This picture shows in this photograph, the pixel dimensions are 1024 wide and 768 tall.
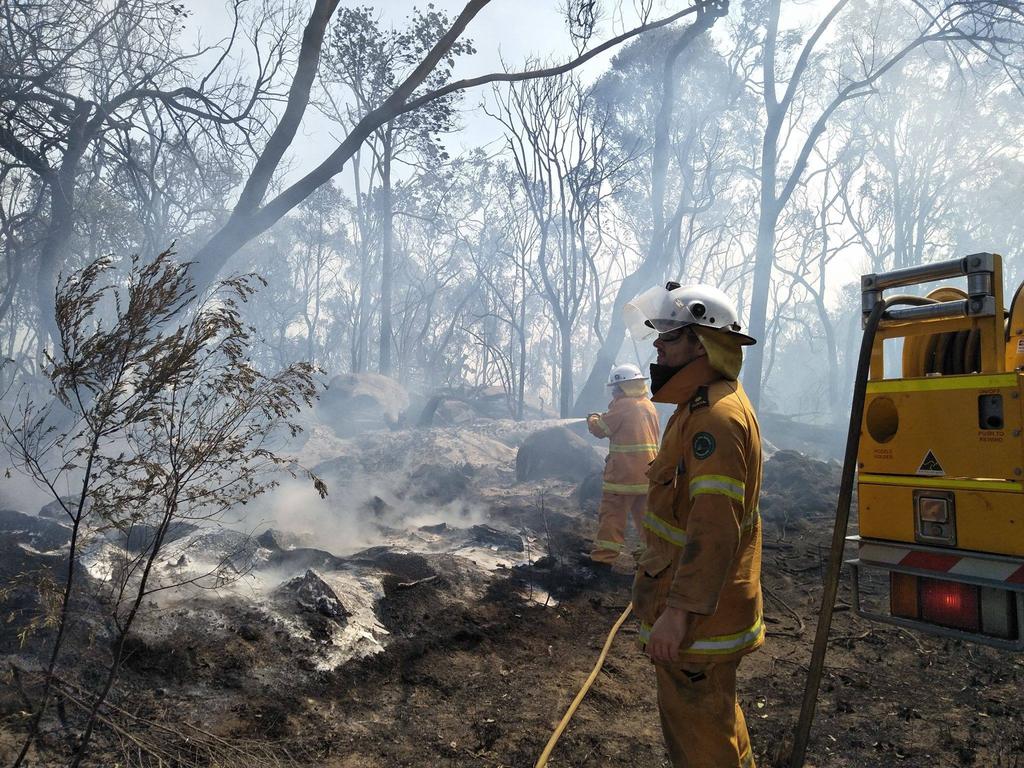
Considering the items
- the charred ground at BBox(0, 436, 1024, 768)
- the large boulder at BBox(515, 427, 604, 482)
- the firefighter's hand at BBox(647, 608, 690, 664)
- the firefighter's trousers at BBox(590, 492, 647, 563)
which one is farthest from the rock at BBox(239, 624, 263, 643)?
the large boulder at BBox(515, 427, 604, 482)

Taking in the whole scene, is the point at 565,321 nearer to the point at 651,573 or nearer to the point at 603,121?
the point at 603,121

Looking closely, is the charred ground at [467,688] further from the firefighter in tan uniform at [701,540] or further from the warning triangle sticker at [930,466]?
the warning triangle sticker at [930,466]

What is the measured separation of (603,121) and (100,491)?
19301 millimetres

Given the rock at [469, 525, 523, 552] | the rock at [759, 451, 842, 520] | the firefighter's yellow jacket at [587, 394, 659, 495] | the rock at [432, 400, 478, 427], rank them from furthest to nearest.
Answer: the rock at [432, 400, 478, 427] → the rock at [759, 451, 842, 520] → the rock at [469, 525, 523, 552] → the firefighter's yellow jacket at [587, 394, 659, 495]

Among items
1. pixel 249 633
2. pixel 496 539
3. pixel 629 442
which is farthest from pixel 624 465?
pixel 249 633

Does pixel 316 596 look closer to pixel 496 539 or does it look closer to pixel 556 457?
pixel 496 539

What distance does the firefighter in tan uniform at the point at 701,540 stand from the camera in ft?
6.63

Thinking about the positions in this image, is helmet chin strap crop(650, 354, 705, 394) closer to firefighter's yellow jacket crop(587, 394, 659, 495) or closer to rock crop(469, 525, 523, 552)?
firefighter's yellow jacket crop(587, 394, 659, 495)

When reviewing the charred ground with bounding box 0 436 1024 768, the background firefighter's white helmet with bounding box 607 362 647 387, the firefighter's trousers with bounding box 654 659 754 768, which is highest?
the background firefighter's white helmet with bounding box 607 362 647 387

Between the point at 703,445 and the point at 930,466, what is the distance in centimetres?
99

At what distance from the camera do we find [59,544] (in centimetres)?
563

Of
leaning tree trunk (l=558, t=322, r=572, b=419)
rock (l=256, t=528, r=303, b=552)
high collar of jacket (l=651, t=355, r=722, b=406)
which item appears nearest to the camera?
high collar of jacket (l=651, t=355, r=722, b=406)

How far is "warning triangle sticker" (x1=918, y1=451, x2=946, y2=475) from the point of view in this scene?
235 centimetres

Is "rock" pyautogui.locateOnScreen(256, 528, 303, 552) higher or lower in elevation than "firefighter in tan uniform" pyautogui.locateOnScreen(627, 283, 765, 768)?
lower
